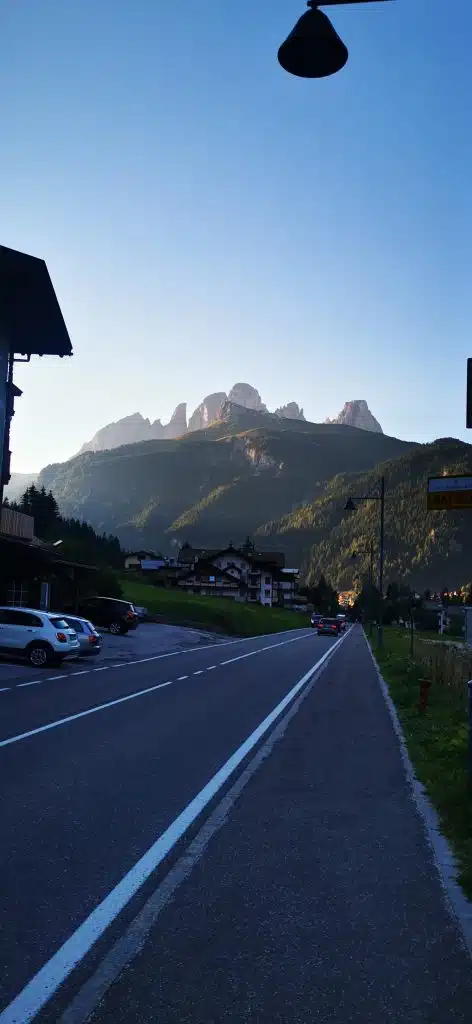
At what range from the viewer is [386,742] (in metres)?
12.6

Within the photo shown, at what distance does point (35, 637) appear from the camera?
80.8 ft

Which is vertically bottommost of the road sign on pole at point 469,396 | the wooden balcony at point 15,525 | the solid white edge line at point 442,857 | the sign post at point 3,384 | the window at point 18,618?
the solid white edge line at point 442,857

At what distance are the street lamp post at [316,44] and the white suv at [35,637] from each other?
68.3 ft

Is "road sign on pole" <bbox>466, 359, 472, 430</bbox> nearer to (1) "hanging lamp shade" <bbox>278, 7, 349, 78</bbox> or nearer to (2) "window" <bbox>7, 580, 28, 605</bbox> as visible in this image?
(1) "hanging lamp shade" <bbox>278, 7, 349, 78</bbox>

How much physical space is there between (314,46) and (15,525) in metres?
35.4

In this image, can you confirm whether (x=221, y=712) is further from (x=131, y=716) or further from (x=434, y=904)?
(x=434, y=904)

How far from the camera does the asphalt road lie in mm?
3924

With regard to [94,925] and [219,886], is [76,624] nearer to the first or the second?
[219,886]

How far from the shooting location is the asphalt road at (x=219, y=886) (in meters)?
3.92

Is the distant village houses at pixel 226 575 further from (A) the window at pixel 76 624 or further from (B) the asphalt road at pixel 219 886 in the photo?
(B) the asphalt road at pixel 219 886

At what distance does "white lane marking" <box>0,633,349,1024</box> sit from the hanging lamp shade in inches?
211

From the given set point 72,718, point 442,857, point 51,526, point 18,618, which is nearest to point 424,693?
point 72,718

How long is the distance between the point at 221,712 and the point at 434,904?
10.5 m

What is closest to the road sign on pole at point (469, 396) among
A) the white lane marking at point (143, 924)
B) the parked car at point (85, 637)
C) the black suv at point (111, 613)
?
the white lane marking at point (143, 924)
